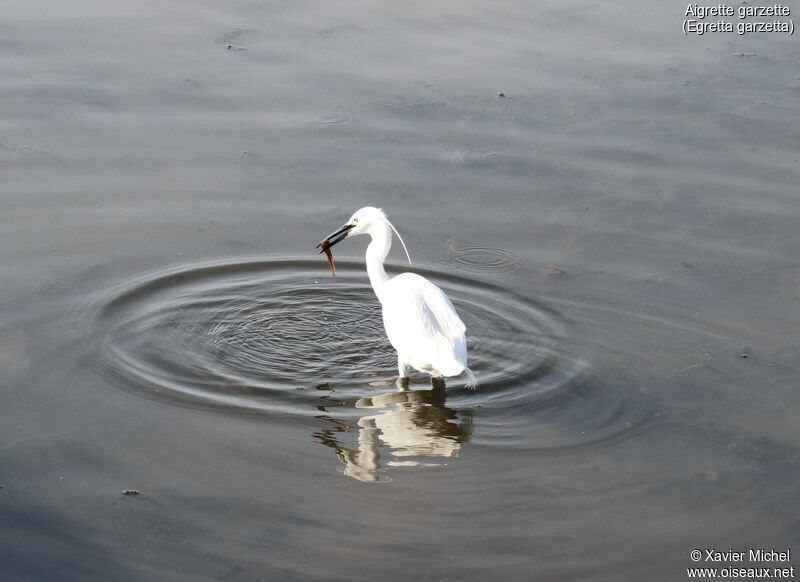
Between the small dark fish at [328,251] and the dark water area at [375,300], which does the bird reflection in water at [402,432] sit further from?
the small dark fish at [328,251]

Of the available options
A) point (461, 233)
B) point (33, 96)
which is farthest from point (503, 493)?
point (33, 96)

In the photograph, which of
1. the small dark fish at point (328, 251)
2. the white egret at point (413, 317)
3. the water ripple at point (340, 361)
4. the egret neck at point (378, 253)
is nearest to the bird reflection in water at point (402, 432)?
the water ripple at point (340, 361)

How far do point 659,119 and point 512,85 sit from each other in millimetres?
1583

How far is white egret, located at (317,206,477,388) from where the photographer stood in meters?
6.59

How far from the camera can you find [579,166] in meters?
9.56

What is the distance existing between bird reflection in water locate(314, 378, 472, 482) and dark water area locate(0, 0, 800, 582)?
0.07 feet

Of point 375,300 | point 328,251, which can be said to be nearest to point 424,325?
point 328,251

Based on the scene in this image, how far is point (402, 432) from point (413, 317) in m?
0.82

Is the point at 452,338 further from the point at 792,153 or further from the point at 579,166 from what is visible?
the point at 792,153

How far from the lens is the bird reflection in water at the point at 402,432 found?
19.3ft

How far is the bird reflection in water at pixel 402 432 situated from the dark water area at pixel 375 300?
2 centimetres

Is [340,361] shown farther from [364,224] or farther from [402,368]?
[364,224]

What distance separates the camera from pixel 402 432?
247 inches

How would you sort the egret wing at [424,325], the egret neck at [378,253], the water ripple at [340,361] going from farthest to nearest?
the egret neck at [378,253], the egret wing at [424,325], the water ripple at [340,361]
